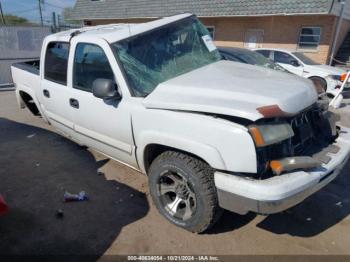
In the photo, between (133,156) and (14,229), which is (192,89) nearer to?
(133,156)

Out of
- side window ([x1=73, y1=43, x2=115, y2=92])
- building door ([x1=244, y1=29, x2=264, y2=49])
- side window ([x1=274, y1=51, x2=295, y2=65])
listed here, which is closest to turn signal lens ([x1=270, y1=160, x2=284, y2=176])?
side window ([x1=73, y1=43, x2=115, y2=92])

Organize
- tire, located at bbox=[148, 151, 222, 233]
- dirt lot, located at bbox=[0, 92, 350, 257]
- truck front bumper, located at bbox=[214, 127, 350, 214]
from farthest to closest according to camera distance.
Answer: dirt lot, located at bbox=[0, 92, 350, 257], tire, located at bbox=[148, 151, 222, 233], truck front bumper, located at bbox=[214, 127, 350, 214]

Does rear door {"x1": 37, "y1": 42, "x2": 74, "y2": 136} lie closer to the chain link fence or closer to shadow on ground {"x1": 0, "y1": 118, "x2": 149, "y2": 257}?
shadow on ground {"x1": 0, "y1": 118, "x2": 149, "y2": 257}

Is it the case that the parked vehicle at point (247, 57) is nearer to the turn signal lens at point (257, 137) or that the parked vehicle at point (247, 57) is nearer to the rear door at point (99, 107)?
the rear door at point (99, 107)

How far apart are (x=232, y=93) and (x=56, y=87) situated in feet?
8.36

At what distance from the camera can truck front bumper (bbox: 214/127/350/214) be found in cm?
236

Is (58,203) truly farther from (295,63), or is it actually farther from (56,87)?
(295,63)

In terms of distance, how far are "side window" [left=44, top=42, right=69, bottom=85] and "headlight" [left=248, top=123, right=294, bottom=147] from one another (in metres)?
2.67

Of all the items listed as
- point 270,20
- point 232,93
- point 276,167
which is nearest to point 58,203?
point 232,93

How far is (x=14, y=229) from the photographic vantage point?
3123mm

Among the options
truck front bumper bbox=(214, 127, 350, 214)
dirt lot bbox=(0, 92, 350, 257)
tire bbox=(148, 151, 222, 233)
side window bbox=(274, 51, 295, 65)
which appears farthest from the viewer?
side window bbox=(274, 51, 295, 65)

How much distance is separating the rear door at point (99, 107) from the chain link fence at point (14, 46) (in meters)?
8.26

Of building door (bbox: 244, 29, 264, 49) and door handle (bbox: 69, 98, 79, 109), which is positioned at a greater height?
door handle (bbox: 69, 98, 79, 109)

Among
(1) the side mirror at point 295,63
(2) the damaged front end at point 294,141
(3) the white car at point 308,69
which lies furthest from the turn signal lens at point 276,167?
(1) the side mirror at point 295,63
